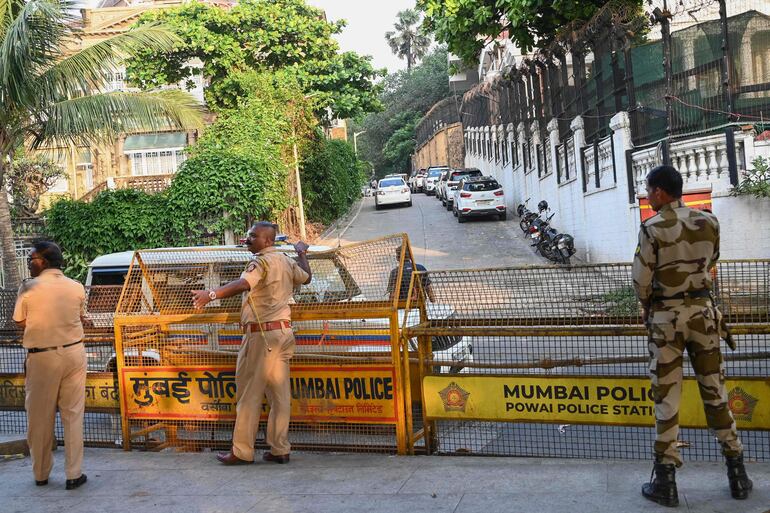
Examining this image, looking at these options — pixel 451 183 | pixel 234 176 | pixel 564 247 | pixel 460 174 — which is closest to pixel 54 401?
pixel 234 176

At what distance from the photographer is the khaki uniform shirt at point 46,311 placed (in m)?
5.93

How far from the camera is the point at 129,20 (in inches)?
1489

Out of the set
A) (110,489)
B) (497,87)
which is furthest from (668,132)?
(497,87)

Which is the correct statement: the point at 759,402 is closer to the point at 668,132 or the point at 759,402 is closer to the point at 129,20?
the point at 668,132

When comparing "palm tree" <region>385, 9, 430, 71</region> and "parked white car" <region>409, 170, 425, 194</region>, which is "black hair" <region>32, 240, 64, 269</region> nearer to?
"parked white car" <region>409, 170, 425, 194</region>

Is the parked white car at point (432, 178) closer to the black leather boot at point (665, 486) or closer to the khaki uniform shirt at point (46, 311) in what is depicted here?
the khaki uniform shirt at point (46, 311)

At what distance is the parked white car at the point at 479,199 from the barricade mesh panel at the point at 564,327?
22.1 m

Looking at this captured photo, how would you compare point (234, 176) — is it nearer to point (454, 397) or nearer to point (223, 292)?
point (223, 292)

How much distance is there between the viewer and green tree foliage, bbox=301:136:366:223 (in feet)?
96.4

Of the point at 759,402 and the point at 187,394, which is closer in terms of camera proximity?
the point at 759,402

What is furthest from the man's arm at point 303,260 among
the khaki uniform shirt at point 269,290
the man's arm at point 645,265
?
the man's arm at point 645,265

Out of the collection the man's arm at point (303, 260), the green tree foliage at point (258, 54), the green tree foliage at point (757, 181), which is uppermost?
the green tree foliage at point (258, 54)

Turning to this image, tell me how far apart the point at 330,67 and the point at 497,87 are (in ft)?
26.8

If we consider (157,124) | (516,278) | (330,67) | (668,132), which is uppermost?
(330,67)
